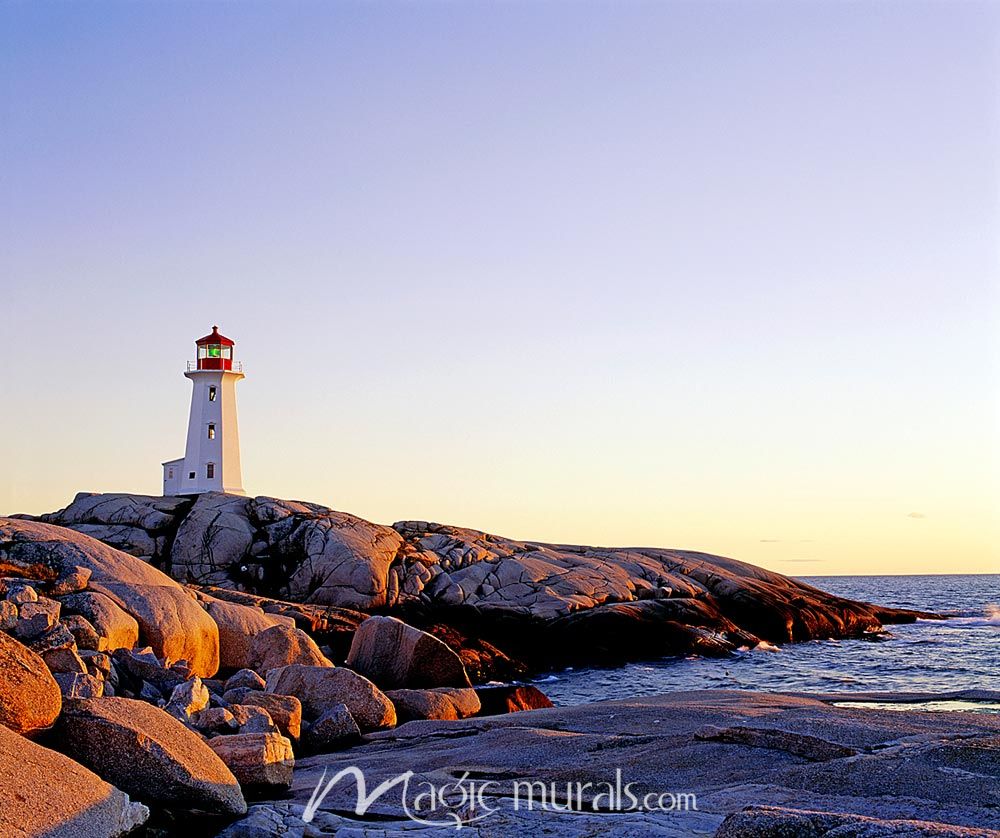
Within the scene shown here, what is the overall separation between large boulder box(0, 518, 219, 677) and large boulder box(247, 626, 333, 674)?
60 centimetres

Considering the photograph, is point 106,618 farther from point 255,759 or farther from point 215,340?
point 215,340

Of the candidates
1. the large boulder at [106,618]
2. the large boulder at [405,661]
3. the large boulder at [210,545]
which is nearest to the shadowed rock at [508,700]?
the large boulder at [405,661]

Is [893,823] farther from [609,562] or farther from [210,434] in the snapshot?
[210,434]

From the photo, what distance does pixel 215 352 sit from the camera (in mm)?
41000

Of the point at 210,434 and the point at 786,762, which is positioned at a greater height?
the point at 210,434

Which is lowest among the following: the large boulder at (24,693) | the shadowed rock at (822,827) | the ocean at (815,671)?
the ocean at (815,671)

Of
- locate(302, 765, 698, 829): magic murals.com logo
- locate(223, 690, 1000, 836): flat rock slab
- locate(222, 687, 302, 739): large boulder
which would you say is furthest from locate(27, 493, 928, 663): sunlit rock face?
locate(302, 765, 698, 829): magic murals.com logo

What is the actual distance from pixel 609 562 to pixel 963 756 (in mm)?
26120

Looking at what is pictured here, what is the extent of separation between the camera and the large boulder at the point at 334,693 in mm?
11133

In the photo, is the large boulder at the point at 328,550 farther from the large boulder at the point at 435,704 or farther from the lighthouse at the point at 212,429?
the large boulder at the point at 435,704

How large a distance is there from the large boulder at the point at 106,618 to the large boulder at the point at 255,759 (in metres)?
5.75

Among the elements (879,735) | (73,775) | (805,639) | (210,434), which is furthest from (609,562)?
(73,775)

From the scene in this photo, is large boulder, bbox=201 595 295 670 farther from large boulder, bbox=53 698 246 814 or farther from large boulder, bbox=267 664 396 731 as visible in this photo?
→ large boulder, bbox=53 698 246 814

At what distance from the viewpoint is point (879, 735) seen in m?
8.05
